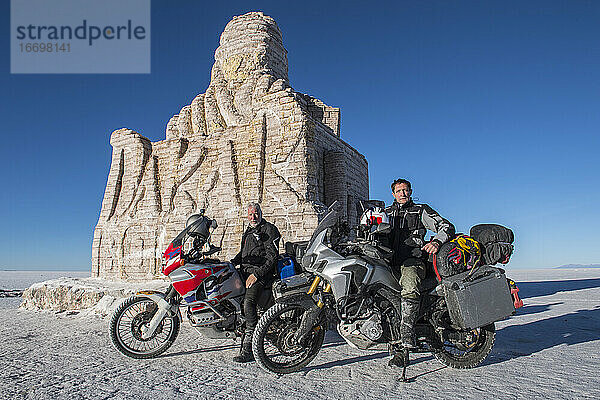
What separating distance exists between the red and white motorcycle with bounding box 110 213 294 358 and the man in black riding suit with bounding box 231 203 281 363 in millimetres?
145

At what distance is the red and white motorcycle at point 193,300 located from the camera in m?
4.11

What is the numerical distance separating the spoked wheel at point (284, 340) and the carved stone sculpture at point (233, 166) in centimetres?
314

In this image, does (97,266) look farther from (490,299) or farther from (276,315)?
(490,299)

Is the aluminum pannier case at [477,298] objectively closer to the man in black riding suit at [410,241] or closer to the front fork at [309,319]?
the man in black riding suit at [410,241]

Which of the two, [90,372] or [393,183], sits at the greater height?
[393,183]

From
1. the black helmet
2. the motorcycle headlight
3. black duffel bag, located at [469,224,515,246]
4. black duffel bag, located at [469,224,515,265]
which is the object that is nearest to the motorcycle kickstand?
the motorcycle headlight

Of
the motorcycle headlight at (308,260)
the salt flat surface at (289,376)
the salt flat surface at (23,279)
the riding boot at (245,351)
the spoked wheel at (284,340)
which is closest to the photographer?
the salt flat surface at (289,376)

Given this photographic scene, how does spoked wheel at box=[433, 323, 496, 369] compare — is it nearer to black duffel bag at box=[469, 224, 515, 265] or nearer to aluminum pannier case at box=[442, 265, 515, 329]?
aluminum pannier case at box=[442, 265, 515, 329]

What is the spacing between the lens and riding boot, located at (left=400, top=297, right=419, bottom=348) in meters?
3.51

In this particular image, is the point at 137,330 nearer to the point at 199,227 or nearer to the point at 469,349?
the point at 199,227

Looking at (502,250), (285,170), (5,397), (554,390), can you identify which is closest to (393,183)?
(502,250)

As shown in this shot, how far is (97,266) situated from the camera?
9812mm

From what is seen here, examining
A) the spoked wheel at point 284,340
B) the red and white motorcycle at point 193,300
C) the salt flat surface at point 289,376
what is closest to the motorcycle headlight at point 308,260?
the spoked wheel at point 284,340

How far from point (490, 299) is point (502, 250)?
515 millimetres
